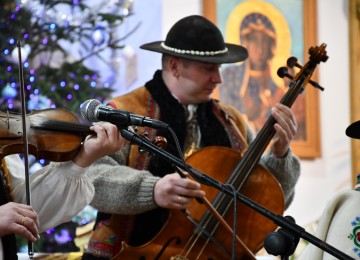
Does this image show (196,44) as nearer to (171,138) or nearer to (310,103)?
(171,138)

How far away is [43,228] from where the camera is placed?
2402 mm

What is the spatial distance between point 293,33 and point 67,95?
2100 millimetres

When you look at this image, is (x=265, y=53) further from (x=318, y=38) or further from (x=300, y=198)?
(x=300, y=198)

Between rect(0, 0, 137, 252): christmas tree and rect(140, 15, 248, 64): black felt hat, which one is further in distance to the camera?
rect(0, 0, 137, 252): christmas tree

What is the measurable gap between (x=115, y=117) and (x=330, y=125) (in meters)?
4.39

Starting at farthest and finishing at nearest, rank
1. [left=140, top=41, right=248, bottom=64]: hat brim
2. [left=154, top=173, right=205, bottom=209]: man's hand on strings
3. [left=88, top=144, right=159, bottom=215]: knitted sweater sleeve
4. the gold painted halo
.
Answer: the gold painted halo
[left=140, top=41, right=248, bottom=64]: hat brim
[left=88, top=144, right=159, bottom=215]: knitted sweater sleeve
[left=154, top=173, right=205, bottom=209]: man's hand on strings

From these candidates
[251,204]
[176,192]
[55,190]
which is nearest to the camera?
[251,204]

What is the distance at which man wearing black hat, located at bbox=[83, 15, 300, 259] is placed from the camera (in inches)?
107

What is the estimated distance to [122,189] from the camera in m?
2.73

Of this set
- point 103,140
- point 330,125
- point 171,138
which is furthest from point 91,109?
point 330,125

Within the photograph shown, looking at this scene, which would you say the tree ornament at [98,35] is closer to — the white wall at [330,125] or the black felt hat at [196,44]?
the black felt hat at [196,44]

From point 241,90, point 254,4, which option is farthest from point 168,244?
point 254,4

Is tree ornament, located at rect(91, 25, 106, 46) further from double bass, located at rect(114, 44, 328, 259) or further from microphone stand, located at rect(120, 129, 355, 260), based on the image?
microphone stand, located at rect(120, 129, 355, 260)

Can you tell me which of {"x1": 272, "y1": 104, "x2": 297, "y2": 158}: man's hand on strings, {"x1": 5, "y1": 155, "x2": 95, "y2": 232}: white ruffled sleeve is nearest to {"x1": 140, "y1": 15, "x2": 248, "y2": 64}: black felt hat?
{"x1": 272, "y1": 104, "x2": 297, "y2": 158}: man's hand on strings
